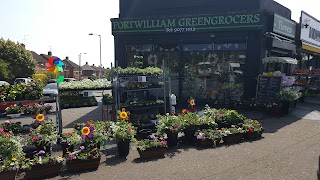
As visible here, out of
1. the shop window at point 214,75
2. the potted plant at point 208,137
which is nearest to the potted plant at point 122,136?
the potted plant at point 208,137

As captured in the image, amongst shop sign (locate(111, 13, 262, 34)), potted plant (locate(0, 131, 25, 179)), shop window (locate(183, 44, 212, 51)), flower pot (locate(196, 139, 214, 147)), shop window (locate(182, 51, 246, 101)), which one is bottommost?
flower pot (locate(196, 139, 214, 147))

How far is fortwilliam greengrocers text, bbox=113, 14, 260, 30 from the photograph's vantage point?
46.7ft

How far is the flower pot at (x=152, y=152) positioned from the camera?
A: 24.1 ft

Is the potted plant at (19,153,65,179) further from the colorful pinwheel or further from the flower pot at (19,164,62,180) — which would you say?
the colorful pinwheel

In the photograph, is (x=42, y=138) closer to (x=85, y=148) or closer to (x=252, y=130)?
(x=85, y=148)

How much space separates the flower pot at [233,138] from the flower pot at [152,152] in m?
2.40

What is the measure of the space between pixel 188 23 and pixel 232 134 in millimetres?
8360

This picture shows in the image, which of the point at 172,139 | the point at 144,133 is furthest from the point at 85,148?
the point at 172,139

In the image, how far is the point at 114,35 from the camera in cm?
1625

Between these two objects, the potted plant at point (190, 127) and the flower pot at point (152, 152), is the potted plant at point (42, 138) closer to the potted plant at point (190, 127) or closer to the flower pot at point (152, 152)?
the flower pot at point (152, 152)

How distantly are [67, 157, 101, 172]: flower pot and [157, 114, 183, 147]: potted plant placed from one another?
2.26 meters

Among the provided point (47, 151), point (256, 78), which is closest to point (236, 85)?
point (256, 78)

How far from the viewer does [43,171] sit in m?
6.20

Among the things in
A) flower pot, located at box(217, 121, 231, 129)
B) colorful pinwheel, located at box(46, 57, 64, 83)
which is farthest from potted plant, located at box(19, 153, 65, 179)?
flower pot, located at box(217, 121, 231, 129)
